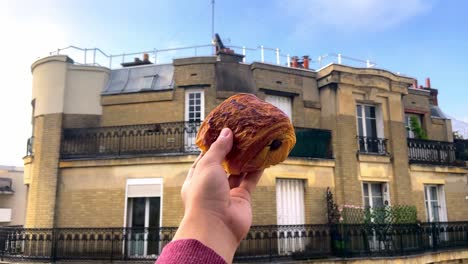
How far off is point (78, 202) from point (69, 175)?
1058 mm

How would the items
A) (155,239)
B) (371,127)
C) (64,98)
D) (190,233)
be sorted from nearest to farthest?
(190,233) → (155,239) → (64,98) → (371,127)

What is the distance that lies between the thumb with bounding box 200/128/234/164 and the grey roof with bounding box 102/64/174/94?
13.0 meters

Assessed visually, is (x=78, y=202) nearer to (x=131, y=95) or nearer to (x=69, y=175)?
(x=69, y=175)

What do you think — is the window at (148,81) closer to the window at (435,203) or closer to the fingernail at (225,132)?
the window at (435,203)

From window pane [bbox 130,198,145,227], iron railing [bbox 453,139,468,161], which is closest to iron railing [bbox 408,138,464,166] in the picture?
iron railing [bbox 453,139,468,161]

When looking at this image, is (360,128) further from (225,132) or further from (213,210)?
(213,210)

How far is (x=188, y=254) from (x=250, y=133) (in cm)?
72

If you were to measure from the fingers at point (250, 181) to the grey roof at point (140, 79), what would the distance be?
42.4 ft

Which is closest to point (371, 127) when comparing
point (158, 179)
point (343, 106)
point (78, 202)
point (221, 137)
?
point (343, 106)

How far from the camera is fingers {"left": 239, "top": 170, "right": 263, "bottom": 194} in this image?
1907 mm

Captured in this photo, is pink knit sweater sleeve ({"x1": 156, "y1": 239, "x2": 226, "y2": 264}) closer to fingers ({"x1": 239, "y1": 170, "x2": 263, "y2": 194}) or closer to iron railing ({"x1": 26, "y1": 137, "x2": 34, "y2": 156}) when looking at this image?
fingers ({"x1": 239, "y1": 170, "x2": 263, "y2": 194})

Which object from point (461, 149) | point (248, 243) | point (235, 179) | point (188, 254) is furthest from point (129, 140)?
point (461, 149)

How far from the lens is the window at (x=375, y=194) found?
1544cm

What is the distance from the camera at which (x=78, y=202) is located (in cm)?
1336
